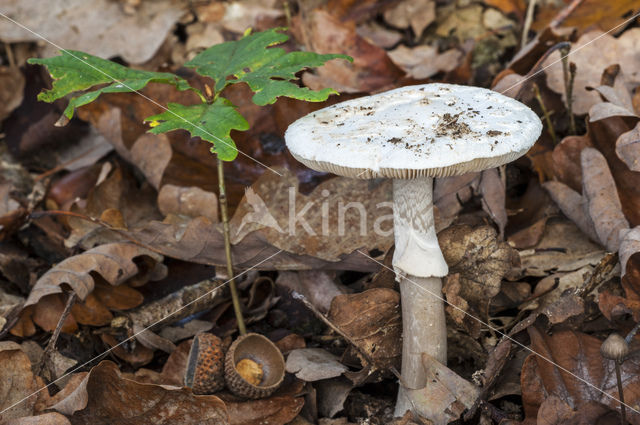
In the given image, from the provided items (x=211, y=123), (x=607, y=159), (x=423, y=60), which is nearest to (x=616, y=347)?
(x=607, y=159)

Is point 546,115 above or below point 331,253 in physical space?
above

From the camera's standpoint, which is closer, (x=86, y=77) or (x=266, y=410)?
(x=266, y=410)

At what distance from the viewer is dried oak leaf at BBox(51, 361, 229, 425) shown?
2.21 m

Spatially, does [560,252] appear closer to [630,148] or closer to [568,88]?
[630,148]

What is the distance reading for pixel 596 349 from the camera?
7.36 ft

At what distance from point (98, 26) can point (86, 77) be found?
2.36 meters

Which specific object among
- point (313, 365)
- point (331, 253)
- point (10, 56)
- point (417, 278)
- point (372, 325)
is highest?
point (10, 56)

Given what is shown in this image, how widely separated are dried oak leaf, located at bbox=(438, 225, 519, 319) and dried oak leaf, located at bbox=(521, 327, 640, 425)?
27cm

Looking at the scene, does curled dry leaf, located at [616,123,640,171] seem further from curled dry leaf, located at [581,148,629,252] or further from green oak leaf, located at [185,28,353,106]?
green oak leaf, located at [185,28,353,106]

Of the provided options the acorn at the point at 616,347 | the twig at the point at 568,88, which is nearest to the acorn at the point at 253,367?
the acorn at the point at 616,347

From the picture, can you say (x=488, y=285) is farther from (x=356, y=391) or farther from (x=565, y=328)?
(x=356, y=391)

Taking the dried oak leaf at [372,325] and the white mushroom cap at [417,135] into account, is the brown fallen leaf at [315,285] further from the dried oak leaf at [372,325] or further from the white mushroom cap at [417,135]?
the white mushroom cap at [417,135]

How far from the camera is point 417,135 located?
2025 mm

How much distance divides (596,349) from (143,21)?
3877mm
